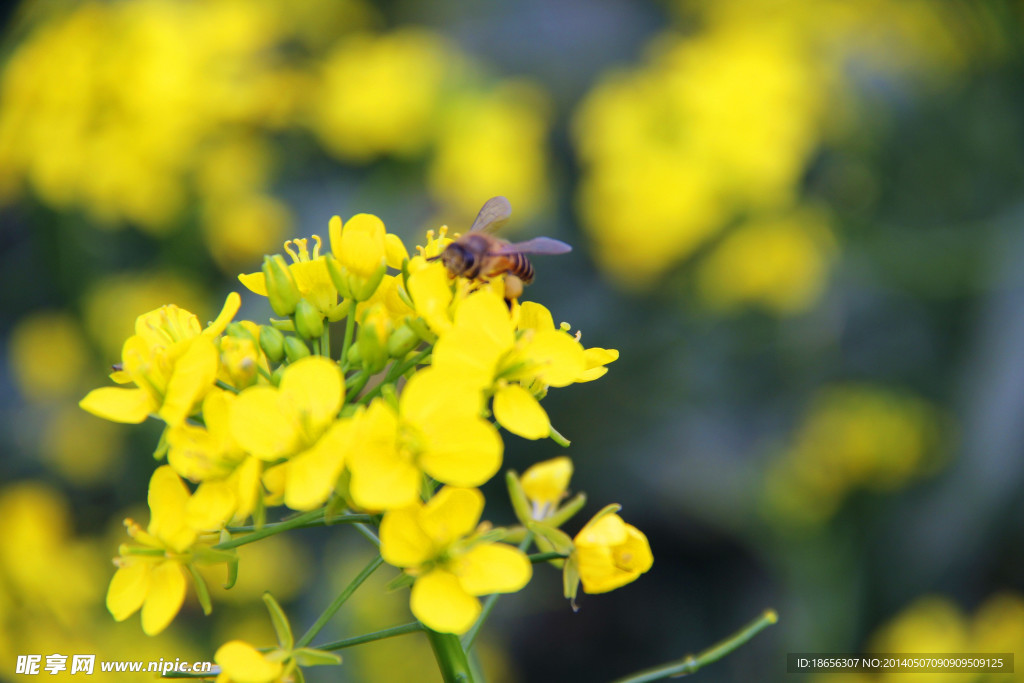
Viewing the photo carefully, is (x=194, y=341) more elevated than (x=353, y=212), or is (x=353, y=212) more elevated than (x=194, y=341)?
(x=353, y=212)

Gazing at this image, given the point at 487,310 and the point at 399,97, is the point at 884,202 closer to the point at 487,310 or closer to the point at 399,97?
the point at 399,97

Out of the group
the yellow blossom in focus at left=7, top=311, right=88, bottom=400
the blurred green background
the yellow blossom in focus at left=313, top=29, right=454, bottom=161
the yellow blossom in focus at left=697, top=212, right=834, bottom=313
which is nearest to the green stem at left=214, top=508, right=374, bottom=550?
the blurred green background

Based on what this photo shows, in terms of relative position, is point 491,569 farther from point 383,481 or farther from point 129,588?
point 129,588

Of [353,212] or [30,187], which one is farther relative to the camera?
[353,212]

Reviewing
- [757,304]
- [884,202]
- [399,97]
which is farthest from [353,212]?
[884,202]

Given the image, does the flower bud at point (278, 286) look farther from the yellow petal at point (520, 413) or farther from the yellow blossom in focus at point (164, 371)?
the yellow petal at point (520, 413)

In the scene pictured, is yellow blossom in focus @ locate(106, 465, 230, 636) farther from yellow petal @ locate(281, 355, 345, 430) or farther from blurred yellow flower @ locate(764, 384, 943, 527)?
blurred yellow flower @ locate(764, 384, 943, 527)

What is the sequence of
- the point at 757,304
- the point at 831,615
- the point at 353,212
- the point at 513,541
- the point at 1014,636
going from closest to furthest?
1. the point at 513,541
2. the point at 1014,636
3. the point at 831,615
4. the point at 353,212
5. the point at 757,304

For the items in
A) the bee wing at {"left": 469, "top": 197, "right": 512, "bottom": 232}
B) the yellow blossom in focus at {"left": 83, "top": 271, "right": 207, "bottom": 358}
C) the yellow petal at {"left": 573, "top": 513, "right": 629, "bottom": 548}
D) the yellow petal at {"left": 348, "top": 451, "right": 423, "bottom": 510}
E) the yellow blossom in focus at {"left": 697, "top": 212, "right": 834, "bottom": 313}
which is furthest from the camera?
the yellow blossom in focus at {"left": 697, "top": 212, "right": 834, "bottom": 313}
